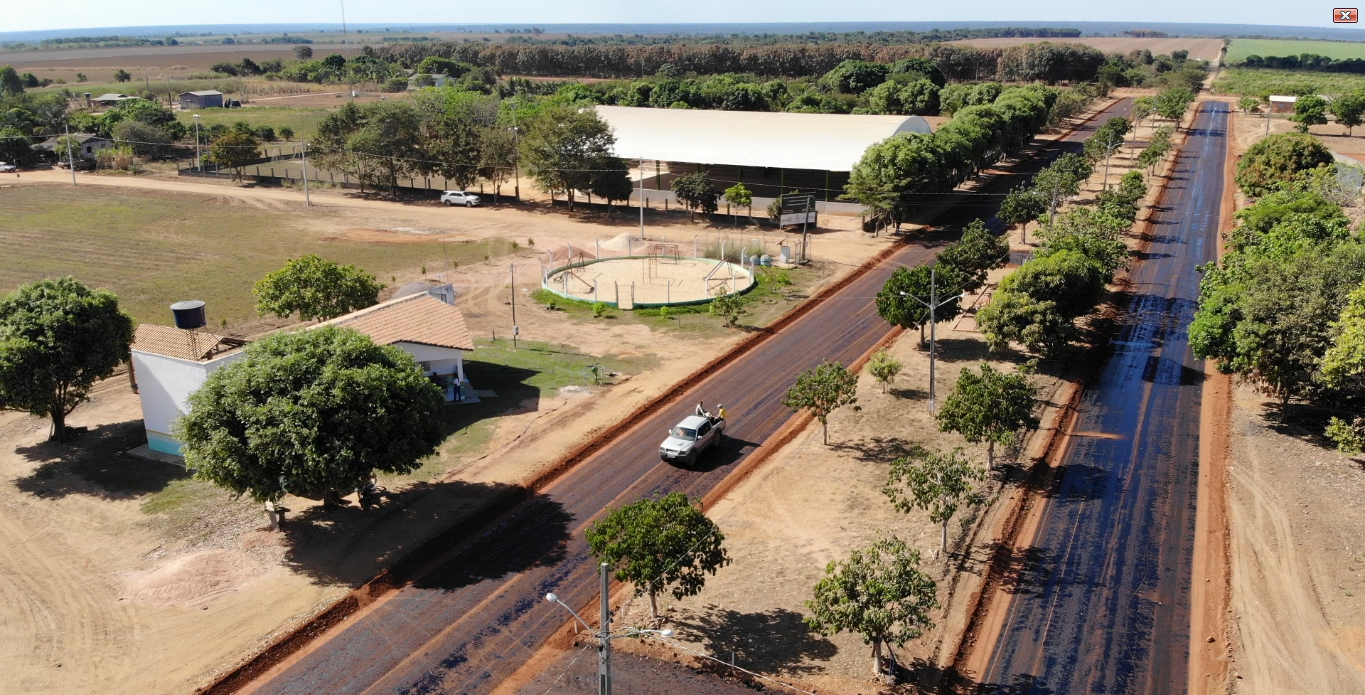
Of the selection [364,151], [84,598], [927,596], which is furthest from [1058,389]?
[364,151]

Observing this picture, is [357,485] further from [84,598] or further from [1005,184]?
[1005,184]

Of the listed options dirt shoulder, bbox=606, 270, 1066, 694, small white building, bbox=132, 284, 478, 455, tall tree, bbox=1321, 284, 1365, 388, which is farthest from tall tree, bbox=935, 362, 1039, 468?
small white building, bbox=132, 284, 478, 455

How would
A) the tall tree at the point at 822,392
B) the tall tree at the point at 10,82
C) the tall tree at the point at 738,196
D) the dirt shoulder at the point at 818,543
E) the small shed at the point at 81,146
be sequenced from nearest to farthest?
1. the dirt shoulder at the point at 818,543
2. the tall tree at the point at 822,392
3. the tall tree at the point at 738,196
4. the small shed at the point at 81,146
5. the tall tree at the point at 10,82

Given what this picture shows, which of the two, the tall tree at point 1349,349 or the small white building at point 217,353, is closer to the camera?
the tall tree at point 1349,349

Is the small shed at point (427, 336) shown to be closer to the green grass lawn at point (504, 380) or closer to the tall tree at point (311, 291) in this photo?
the green grass lawn at point (504, 380)

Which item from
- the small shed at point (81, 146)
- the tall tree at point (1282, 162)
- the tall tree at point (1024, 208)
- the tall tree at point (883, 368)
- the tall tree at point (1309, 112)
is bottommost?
the tall tree at point (883, 368)

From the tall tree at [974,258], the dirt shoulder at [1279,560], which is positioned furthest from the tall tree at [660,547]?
the tall tree at [974,258]
